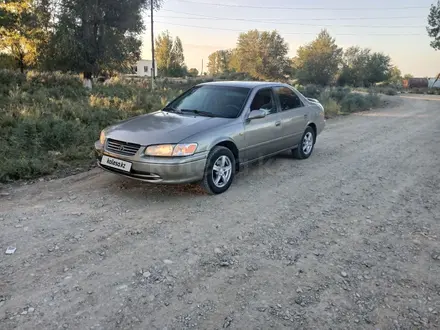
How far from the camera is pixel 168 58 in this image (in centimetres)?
7300

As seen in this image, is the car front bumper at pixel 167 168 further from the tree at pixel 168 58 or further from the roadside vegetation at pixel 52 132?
the tree at pixel 168 58

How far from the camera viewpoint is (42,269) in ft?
10.1

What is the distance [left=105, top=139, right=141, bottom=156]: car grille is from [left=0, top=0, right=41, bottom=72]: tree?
848 inches

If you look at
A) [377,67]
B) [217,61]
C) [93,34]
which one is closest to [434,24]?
[377,67]

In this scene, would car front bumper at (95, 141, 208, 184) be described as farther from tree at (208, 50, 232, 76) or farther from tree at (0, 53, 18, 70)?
tree at (208, 50, 232, 76)

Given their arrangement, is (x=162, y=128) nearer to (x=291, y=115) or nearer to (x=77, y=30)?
(x=291, y=115)

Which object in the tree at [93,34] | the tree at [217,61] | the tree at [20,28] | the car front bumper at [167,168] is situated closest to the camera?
the car front bumper at [167,168]

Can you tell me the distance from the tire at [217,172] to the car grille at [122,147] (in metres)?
0.98

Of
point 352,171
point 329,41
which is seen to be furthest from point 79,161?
point 329,41

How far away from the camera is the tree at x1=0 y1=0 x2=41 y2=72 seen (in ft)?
73.7

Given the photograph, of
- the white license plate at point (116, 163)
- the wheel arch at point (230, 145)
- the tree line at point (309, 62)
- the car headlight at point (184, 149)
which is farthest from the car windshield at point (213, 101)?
the tree line at point (309, 62)

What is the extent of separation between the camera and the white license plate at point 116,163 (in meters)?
4.59

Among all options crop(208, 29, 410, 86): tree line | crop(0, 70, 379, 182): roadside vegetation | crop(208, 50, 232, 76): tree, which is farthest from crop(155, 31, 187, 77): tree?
crop(0, 70, 379, 182): roadside vegetation

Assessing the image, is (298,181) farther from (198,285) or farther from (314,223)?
(198,285)
